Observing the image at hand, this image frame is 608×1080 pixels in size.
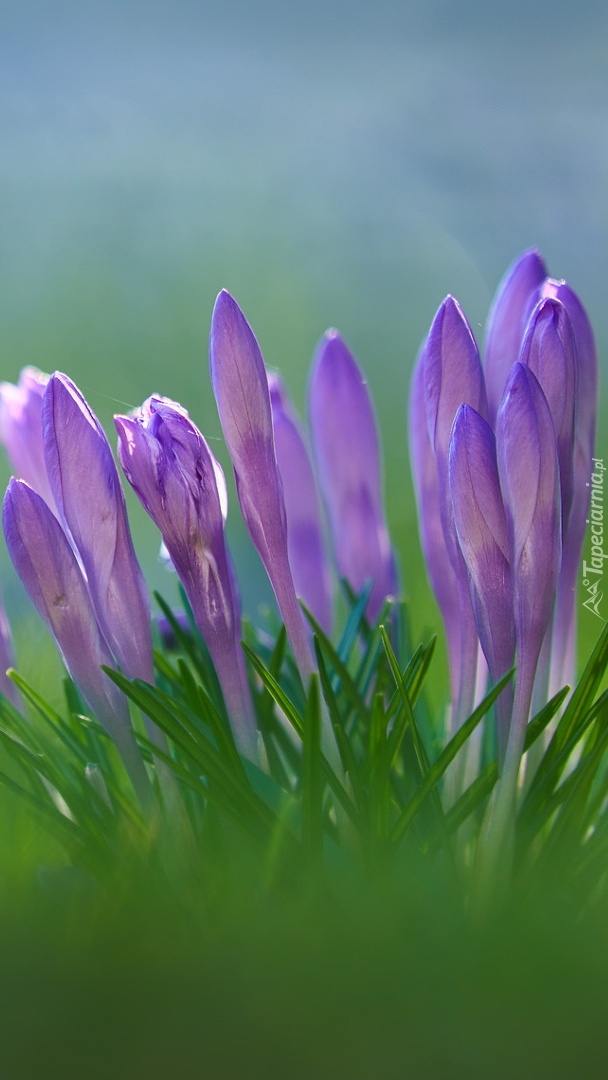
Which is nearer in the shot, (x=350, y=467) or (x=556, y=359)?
(x=556, y=359)

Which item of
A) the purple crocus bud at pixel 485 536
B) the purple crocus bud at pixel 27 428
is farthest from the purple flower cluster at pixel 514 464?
the purple crocus bud at pixel 27 428

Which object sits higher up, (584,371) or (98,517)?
(584,371)

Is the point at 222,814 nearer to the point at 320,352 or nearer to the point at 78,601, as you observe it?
the point at 78,601

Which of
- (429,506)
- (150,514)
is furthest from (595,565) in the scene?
(150,514)

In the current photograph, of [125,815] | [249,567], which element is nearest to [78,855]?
[125,815]

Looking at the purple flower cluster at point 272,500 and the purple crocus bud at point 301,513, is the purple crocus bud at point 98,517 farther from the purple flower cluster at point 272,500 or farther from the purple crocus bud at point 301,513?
the purple crocus bud at point 301,513

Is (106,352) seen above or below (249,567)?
above

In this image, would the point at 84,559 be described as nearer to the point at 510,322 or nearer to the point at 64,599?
the point at 64,599
